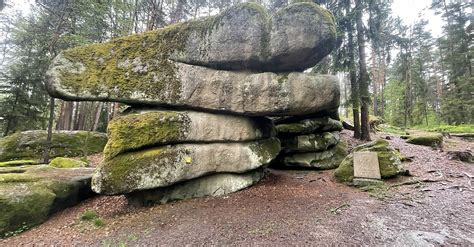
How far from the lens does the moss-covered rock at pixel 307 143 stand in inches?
392

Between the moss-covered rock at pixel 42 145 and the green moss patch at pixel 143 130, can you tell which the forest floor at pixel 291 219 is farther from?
the moss-covered rock at pixel 42 145

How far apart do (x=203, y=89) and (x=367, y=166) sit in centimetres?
611

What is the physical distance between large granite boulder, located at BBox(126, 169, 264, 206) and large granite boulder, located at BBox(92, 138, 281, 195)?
31 centimetres

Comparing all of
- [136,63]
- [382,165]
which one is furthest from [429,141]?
[136,63]

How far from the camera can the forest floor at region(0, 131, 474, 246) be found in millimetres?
4234

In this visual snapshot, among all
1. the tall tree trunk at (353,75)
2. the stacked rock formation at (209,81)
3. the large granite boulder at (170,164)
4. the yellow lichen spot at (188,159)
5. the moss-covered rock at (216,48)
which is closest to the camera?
the large granite boulder at (170,164)

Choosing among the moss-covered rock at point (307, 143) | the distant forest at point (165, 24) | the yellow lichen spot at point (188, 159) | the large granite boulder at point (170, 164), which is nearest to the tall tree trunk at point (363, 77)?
the distant forest at point (165, 24)

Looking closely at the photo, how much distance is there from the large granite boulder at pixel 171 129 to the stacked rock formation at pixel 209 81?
1.3 inches

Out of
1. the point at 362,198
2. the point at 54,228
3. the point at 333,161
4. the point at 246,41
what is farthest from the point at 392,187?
the point at 54,228

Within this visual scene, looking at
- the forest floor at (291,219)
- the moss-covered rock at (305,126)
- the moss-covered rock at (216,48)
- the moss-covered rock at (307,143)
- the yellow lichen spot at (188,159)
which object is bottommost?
the forest floor at (291,219)

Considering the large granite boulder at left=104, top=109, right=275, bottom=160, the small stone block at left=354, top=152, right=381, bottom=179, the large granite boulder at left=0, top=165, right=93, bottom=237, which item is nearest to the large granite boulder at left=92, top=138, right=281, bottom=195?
the large granite boulder at left=104, top=109, right=275, bottom=160

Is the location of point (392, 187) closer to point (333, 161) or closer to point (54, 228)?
point (333, 161)

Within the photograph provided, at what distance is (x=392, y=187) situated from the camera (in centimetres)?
699

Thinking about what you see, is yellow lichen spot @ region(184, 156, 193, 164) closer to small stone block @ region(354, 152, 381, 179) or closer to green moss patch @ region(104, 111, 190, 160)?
green moss patch @ region(104, 111, 190, 160)
